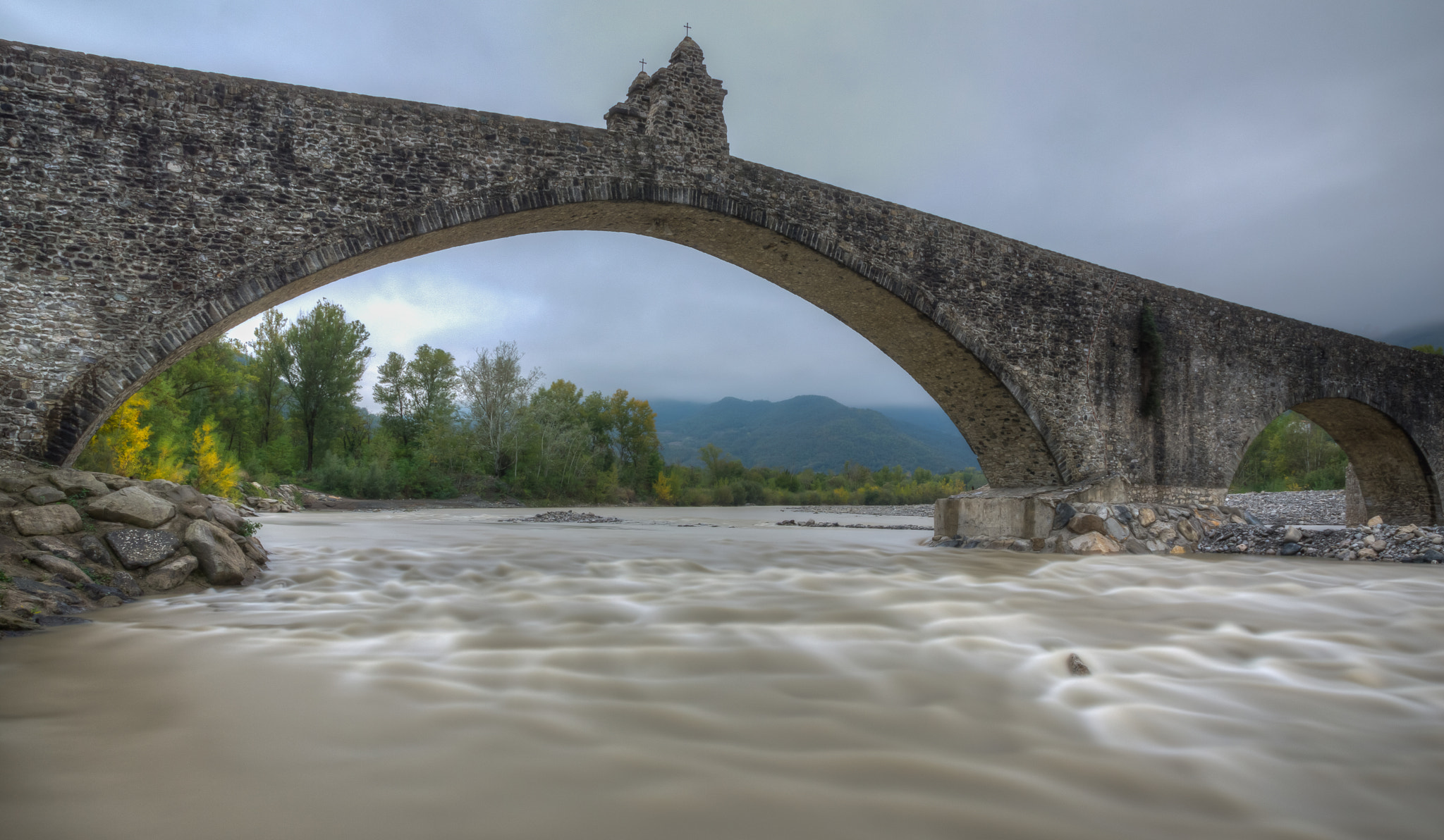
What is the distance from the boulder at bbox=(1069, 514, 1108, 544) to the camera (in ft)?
35.8

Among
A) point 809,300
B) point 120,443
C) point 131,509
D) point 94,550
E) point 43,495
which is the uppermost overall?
point 809,300

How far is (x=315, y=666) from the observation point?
3.40 metres

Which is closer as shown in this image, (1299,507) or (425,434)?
(1299,507)

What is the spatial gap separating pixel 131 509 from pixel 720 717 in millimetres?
5858

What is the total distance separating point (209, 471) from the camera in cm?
1906

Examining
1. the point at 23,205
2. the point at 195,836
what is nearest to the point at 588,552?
the point at 23,205

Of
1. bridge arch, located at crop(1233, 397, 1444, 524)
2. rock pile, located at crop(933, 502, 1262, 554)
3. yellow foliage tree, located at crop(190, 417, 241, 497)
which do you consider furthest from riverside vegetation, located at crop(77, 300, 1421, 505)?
rock pile, located at crop(933, 502, 1262, 554)

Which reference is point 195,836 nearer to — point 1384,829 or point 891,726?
point 891,726

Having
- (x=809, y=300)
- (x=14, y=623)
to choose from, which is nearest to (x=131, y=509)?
(x=14, y=623)

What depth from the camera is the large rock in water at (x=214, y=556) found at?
595 cm

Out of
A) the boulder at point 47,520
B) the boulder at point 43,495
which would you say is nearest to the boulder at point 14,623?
the boulder at point 47,520

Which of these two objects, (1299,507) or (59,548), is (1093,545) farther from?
(1299,507)

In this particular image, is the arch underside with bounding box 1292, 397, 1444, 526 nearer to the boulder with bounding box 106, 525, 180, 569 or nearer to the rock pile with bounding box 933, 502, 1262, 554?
the rock pile with bounding box 933, 502, 1262, 554

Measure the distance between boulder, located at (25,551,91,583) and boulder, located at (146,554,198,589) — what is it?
42 centimetres
